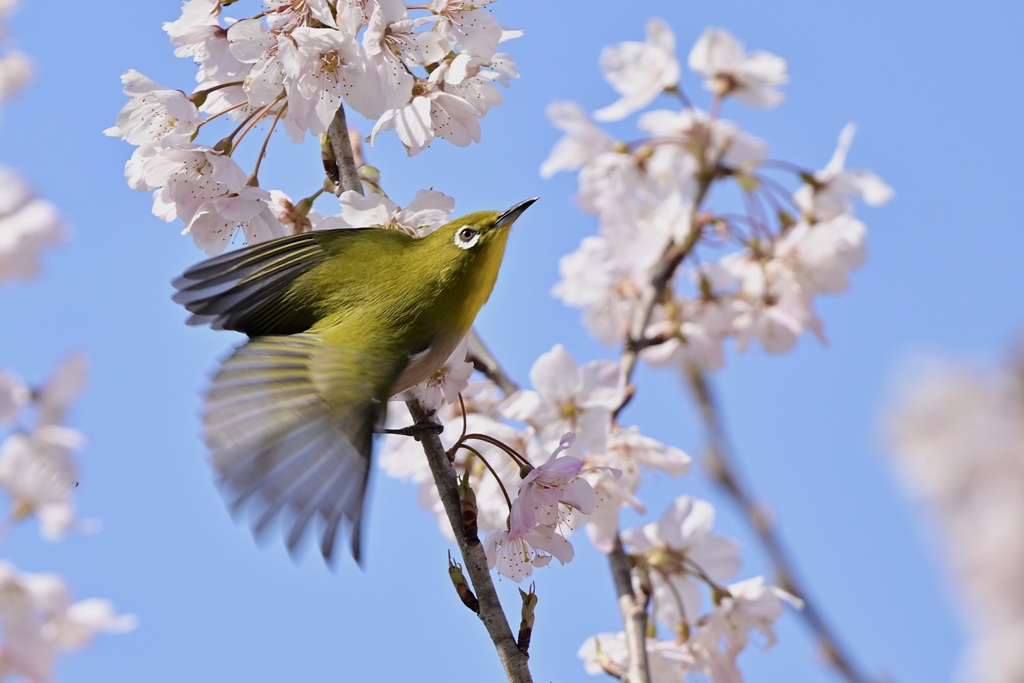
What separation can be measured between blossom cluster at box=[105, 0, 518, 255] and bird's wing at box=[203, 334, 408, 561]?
0.33 m

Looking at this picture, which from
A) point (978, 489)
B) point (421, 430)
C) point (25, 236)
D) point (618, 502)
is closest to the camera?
point (421, 430)

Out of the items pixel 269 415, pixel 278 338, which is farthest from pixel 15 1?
pixel 269 415

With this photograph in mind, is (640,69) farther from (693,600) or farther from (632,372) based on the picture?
(693,600)

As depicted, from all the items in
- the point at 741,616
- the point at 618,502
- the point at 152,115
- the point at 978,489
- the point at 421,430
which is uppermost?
the point at 978,489

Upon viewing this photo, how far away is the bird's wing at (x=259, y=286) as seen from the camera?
Answer: 2.21 metres

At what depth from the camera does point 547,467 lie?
2.17 metres

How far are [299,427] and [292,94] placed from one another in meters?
0.72

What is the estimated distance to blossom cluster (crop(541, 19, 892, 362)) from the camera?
3811 mm

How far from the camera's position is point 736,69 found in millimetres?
3852

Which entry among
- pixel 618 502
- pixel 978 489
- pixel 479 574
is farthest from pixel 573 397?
pixel 978 489

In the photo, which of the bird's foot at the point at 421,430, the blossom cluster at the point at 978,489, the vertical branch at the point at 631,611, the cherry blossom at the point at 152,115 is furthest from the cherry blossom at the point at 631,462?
the blossom cluster at the point at 978,489

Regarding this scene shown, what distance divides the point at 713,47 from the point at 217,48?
213 centimetres

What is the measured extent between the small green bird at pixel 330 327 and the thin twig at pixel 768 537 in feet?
4.22

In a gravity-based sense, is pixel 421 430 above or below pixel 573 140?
below
